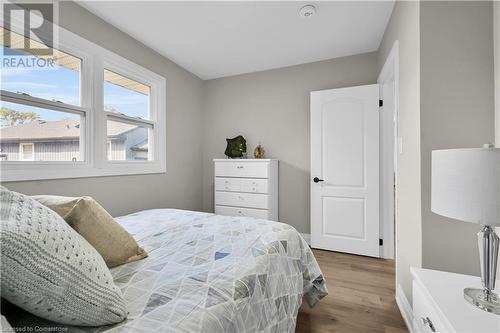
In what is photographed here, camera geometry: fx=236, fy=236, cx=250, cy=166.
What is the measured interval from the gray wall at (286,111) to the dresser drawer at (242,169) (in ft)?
1.36

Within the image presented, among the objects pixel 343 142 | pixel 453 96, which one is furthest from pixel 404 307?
pixel 343 142

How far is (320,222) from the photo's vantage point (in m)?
3.04

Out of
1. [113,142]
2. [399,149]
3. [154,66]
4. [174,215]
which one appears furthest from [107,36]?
[399,149]

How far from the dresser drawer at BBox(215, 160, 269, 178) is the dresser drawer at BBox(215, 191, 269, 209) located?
260 millimetres

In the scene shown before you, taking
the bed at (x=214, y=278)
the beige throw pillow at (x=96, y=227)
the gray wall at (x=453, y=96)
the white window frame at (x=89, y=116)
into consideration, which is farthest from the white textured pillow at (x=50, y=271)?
the gray wall at (x=453, y=96)

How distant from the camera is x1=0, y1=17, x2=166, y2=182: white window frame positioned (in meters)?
1.81

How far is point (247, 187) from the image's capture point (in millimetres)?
3184

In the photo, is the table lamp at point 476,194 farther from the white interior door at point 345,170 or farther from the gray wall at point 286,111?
the gray wall at point 286,111

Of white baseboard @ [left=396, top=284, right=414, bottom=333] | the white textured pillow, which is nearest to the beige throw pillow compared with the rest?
the white textured pillow

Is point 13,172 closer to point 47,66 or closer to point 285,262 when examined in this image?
point 47,66

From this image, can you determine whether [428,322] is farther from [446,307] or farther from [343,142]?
[343,142]

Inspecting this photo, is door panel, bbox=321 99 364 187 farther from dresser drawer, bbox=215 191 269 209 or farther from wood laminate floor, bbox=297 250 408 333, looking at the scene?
wood laminate floor, bbox=297 250 408 333

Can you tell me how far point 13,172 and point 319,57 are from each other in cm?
331

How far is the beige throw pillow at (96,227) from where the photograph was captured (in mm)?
1032
